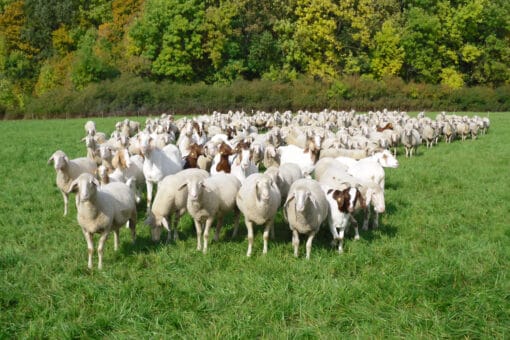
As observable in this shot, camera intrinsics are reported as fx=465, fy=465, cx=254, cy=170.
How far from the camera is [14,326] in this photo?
496 centimetres

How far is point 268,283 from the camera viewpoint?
5.91 m

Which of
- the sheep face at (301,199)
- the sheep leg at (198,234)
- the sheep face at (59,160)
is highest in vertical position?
the sheep face at (59,160)

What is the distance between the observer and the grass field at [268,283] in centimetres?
492

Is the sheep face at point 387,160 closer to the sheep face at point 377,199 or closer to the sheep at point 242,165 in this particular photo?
the sheep face at point 377,199

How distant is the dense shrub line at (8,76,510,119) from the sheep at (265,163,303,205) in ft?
114

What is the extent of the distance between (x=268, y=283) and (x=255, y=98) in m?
39.6

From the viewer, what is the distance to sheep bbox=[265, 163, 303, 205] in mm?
8225

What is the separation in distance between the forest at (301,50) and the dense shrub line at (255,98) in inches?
8.8

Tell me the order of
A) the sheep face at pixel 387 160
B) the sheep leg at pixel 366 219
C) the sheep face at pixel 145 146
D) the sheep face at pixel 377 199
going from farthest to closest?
the sheep face at pixel 387 160 < the sheep face at pixel 145 146 < the sheep leg at pixel 366 219 < the sheep face at pixel 377 199

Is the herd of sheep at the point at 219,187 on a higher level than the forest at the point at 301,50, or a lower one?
lower

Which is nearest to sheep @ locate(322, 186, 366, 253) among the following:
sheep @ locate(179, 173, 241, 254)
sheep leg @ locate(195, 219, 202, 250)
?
sheep @ locate(179, 173, 241, 254)

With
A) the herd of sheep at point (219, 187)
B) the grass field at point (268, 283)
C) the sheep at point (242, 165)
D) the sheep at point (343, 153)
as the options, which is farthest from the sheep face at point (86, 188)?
the sheep at point (343, 153)

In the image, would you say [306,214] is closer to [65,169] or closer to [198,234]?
[198,234]

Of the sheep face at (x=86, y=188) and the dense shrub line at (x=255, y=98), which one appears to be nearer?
the sheep face at (x=86, y=188)
